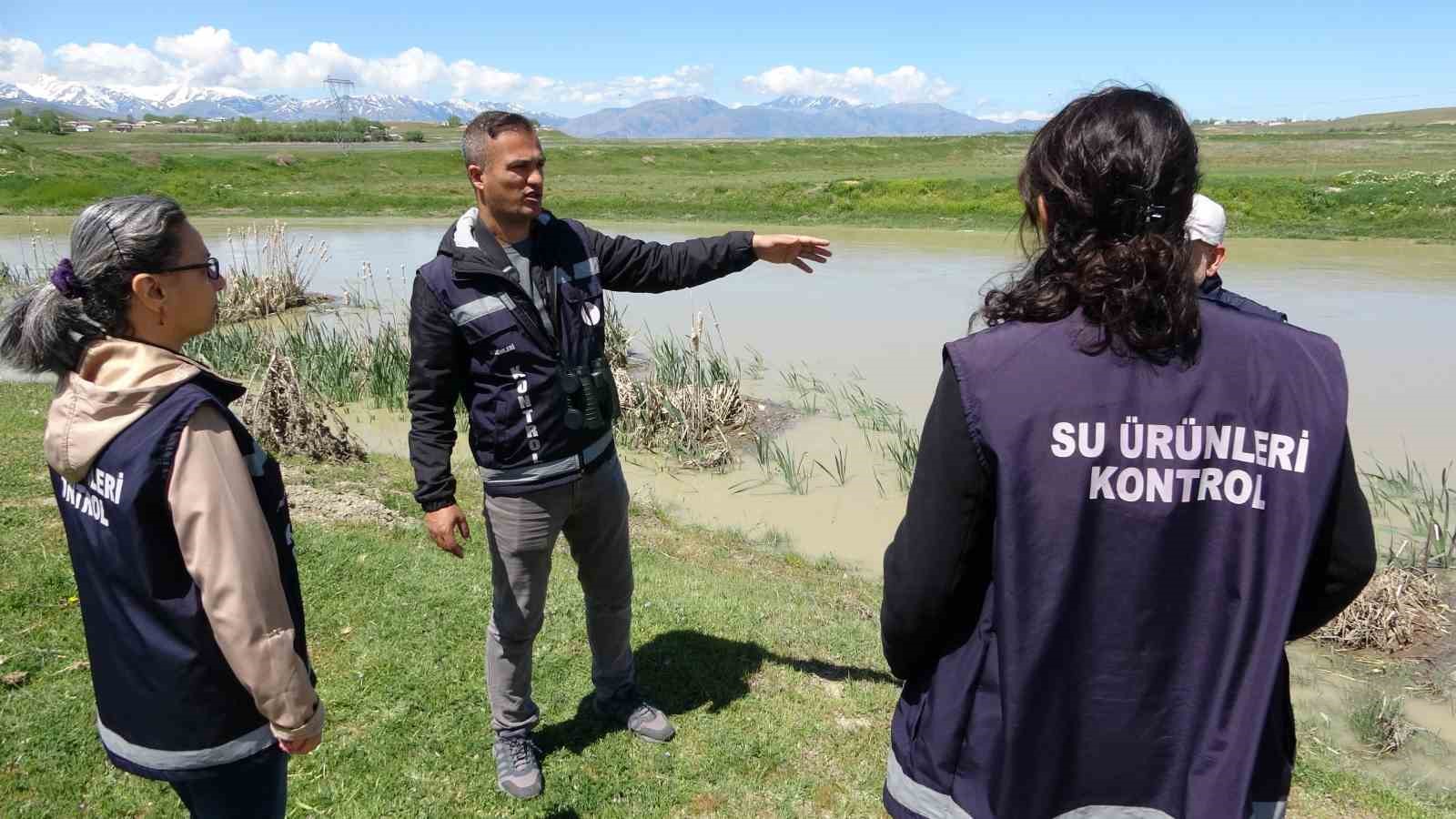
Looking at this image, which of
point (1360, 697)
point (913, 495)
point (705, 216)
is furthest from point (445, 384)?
point (705, 216)

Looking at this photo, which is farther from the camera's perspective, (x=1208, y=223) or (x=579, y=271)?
(x=1208, y=223)

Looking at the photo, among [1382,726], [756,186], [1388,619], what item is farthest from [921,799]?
[756,186]

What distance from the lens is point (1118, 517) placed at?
1445mm

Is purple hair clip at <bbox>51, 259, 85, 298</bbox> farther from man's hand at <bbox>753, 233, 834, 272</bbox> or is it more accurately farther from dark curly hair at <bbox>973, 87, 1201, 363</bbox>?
man's hand at <bbox>753, 233, 834, 272</bbox>

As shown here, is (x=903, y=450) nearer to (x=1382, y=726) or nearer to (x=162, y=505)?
(x=1382, y=726)

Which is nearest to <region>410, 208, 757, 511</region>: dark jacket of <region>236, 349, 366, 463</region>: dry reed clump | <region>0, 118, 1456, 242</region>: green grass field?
<region>236, 349, 366, 463</region>: dry reed clump

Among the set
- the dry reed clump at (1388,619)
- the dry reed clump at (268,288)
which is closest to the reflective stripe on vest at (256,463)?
the dry reed clump at (1388,619)

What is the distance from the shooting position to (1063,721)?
1547 millimetres

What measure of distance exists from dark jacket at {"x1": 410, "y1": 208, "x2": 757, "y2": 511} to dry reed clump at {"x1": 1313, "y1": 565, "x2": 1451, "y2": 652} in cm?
443

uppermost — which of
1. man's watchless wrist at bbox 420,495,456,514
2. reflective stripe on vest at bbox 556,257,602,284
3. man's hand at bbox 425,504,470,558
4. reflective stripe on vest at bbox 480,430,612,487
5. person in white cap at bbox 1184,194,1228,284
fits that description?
person in white cap at bbox 1184,194,1228,284

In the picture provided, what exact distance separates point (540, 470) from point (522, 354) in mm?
→ 352

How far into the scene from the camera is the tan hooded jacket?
1.81m

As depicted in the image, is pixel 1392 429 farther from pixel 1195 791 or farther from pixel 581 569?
pixel 1195 791

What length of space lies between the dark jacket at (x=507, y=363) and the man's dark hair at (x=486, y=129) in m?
0.20
